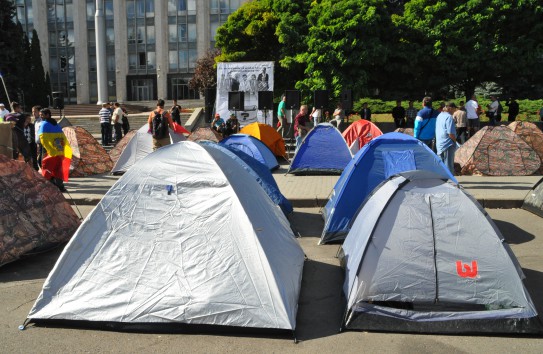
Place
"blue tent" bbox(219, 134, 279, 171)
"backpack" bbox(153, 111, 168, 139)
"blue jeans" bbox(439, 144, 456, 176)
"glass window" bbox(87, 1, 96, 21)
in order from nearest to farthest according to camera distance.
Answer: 1. "blue jeans" bbox(439, 144, 456, 176)
2. "backpack" bbox(153, 111, 168, 139)
3. "blue tent" bbox(219, 134, 279, 171)
4. "glass window" bbox(87, 1, 96, 21)

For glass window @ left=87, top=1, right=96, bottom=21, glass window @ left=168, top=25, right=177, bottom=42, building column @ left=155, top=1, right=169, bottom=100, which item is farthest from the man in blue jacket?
glass window @ left=87, top=1, right=96, bottom=21

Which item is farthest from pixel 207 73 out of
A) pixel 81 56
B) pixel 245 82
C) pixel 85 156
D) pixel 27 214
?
pixel 27 214

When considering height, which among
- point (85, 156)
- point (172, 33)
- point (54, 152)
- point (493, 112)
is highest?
point (172, 33)

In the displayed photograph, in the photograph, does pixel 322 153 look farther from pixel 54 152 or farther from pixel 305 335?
pixel 305 335

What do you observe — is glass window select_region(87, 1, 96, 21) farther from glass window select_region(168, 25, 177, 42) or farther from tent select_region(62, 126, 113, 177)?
tent select_region(62, 126, 113, 177)

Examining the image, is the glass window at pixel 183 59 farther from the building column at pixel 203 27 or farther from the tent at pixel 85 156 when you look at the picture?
the tent at pixel 85 156

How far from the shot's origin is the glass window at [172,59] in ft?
181

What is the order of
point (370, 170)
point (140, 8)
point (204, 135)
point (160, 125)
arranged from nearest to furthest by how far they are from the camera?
1. point (370, 170)
2. point (160, 125)
3. point (204, 135)
4. point (140, 8)

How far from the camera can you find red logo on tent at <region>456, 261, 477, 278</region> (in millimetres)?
5062

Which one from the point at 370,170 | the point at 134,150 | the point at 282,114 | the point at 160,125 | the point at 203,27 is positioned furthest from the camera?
the point at 203,27

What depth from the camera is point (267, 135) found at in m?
17.6

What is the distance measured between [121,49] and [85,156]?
4307 cm

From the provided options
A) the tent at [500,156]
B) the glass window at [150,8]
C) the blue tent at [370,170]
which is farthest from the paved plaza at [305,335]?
the glass window at [150,8]

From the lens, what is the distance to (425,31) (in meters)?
25.9
